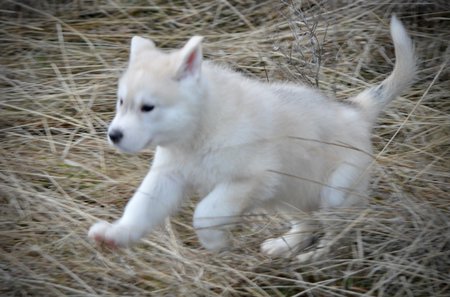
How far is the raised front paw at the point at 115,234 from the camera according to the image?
14.2 ft

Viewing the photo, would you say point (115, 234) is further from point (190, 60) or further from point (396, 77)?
point (396, 77)

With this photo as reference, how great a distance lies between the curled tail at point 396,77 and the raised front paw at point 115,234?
149 centimetres

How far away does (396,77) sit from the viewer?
16.5 ft

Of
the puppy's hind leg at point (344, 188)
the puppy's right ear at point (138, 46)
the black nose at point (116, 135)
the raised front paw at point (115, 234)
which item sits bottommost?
the raised front paw at point (115, 234)

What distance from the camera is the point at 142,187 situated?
4.47 metres

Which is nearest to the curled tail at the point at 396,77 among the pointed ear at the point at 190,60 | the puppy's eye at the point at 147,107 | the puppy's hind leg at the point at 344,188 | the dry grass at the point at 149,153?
the dry grass at the point at 149,153

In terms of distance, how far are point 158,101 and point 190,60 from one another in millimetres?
261

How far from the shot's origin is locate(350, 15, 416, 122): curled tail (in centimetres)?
496

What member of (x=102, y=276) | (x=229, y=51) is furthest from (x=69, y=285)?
(x=229, y=51)

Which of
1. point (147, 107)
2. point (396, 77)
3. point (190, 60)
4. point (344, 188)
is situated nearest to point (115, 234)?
point (147, 107)

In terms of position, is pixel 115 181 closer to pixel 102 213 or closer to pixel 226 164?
pixel 102 213

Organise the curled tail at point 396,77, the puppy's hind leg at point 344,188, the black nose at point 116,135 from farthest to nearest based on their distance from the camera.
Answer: the curled tail at point 396,77, the puppy's hind leg at point 344,188, the black nose at point 116,135

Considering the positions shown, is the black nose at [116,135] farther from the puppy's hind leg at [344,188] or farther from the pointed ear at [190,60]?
the puppy's hind leg at [344,188]

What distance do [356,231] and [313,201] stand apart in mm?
516
